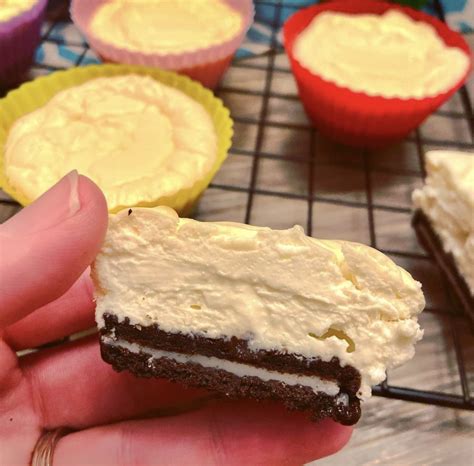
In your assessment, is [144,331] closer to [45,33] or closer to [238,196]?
[238,196]

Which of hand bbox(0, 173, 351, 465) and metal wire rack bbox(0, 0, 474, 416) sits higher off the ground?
hand bbox(0, 173, 351, 465)

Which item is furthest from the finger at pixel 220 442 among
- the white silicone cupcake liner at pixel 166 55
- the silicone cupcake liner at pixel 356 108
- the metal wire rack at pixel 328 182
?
→ the white silicone cupcake liner at pixel 166 55

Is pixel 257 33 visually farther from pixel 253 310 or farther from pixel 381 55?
pixel 253 310

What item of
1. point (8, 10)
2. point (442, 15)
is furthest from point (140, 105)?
point (442, 15)

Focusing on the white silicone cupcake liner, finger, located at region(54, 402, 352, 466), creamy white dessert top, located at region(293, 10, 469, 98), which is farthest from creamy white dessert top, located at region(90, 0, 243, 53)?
finger, located at region(54, 402, 352, 466)

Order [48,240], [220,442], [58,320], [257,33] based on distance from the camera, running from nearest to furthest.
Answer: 1. [48,240]
2. [220,442]
3. [58,320]
4. [257,33]

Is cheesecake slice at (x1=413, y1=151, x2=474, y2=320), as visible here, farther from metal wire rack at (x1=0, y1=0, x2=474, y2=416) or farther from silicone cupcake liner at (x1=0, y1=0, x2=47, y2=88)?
silicone cupcake liner at (x1=0, y1=0, x2=47, y2=88)

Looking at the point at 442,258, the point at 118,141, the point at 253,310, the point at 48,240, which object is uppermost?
the point at 48,240

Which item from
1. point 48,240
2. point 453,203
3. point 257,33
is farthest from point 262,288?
point 257,33
